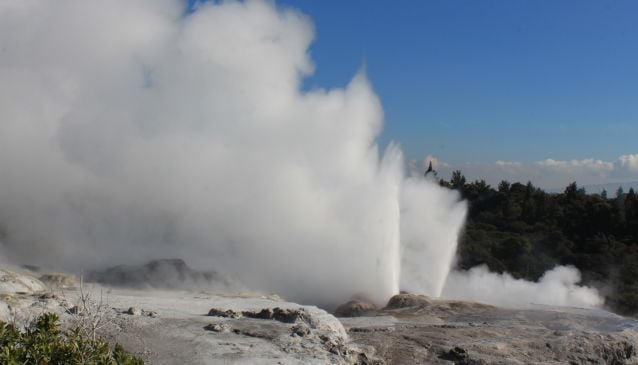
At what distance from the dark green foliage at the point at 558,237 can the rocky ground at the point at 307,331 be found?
15.5 meters

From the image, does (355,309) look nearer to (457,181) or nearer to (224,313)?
(224,313)

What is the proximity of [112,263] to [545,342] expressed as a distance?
41.2 ft

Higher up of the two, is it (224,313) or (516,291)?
(516,291)

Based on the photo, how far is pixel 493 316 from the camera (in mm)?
13844

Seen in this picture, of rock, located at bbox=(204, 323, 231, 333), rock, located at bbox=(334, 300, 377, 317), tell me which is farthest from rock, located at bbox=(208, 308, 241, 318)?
rock, located at bbox=(334, 300, 377, 317)

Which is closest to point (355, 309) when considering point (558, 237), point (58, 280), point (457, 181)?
point (58, 280)

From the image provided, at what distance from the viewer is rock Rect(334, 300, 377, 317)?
49.8ft

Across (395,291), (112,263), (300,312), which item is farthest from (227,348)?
(112,263)

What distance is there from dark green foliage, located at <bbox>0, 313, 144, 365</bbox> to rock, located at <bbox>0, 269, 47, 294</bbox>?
5439 millimetres

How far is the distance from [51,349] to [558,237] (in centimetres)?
3374

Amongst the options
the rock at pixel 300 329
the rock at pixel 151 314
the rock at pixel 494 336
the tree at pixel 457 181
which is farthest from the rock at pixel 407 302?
the tree at pixel 457 181

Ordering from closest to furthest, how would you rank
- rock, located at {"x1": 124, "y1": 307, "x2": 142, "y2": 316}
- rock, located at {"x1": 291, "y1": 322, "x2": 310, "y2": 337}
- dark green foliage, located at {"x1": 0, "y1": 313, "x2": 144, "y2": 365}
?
1. dark green foliage, located at {"x1": 0, "y1": 313, "x2": 144, "y2": 365}
2. rock, located at {"x1": 291, "y1": 322, "x2": 310, "y2": 337}
3. rock, located at {"x1": 124, "y1": 307, "x2": 142, "y2": 316}

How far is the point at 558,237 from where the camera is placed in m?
35.5

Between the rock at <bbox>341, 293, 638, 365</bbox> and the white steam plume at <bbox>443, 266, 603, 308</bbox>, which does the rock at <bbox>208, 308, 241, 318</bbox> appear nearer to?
the rock at <bbox>341, 293, 638, 365</bbox>
